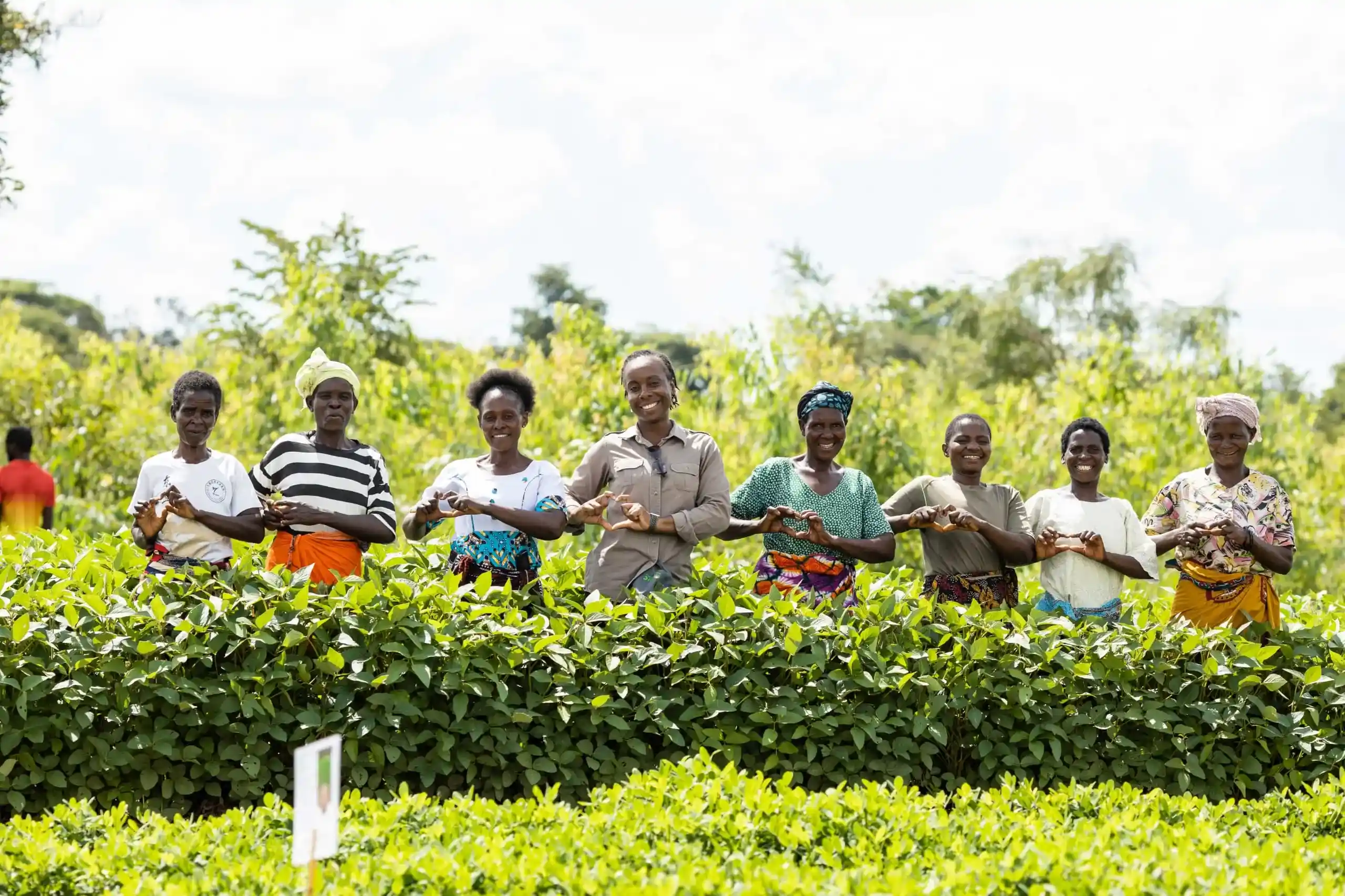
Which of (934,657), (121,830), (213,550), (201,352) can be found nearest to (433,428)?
(201,352)

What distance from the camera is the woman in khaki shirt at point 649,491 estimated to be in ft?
15.8

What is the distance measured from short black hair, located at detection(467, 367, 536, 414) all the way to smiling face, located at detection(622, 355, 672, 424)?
1.36 ft

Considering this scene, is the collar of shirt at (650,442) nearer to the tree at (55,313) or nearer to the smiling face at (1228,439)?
the smiling face at (1228,439)

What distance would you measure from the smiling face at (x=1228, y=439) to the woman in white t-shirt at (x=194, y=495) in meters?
3.73

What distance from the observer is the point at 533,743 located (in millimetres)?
4715

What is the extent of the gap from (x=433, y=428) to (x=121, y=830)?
26.0 ft

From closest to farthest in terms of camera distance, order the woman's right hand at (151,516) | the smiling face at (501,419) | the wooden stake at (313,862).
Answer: the wooden stake at (313,862) < the woman's right hand at (151,516) < the smiling face at (501,419)

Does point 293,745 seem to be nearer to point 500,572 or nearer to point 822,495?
point 500,572

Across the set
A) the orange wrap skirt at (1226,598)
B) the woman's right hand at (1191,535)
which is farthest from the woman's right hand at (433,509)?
the orange wrap skirt at (1226,598)

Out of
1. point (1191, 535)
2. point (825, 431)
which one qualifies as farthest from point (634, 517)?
point (1191, 535)

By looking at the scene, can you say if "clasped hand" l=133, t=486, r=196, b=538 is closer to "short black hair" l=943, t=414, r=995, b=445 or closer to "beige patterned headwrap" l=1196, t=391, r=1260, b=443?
"short black hair" l=943, t=414, r=995, b=445

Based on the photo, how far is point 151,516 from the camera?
15.4 feet

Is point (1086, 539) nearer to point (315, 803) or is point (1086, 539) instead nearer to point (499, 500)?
point (499, 500)

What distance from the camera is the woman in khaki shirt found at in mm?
4824
